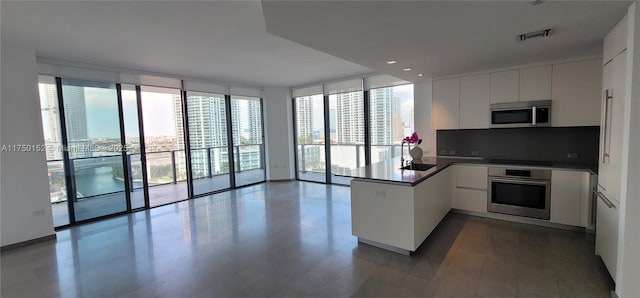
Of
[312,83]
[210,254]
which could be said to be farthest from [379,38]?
[312,83]

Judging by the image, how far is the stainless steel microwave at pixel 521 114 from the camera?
3775mm

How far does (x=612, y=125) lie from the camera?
2285mm

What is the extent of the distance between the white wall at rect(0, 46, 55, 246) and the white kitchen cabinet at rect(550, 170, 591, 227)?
22.6ft

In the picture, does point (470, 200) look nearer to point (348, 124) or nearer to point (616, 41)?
point (616, 41)

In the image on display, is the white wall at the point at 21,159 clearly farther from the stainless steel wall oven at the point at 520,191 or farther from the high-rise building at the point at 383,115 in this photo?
the stainless steel wall oven at the point at 520,191

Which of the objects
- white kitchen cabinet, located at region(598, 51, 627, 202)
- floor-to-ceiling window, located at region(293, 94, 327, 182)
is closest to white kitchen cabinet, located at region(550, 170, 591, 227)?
white kitchen cabinet, located at region(598, 51, 627, 202)

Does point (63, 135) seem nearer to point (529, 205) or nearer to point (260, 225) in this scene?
point (260, 225)

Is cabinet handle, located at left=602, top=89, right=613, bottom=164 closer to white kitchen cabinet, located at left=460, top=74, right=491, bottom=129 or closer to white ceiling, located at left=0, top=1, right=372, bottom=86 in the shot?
white kitchen cabinet, located at left=460, top=74, right=491, bottom=129

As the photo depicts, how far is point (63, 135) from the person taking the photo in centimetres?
432

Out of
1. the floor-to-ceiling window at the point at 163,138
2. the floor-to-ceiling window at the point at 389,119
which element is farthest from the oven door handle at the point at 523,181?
the floor-to-ceiling window at the point at 163,138

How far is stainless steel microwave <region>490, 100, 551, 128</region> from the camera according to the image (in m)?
3.78

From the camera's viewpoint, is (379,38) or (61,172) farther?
(61,172)

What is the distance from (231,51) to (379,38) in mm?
2285

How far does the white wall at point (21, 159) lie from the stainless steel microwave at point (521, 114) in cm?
652
